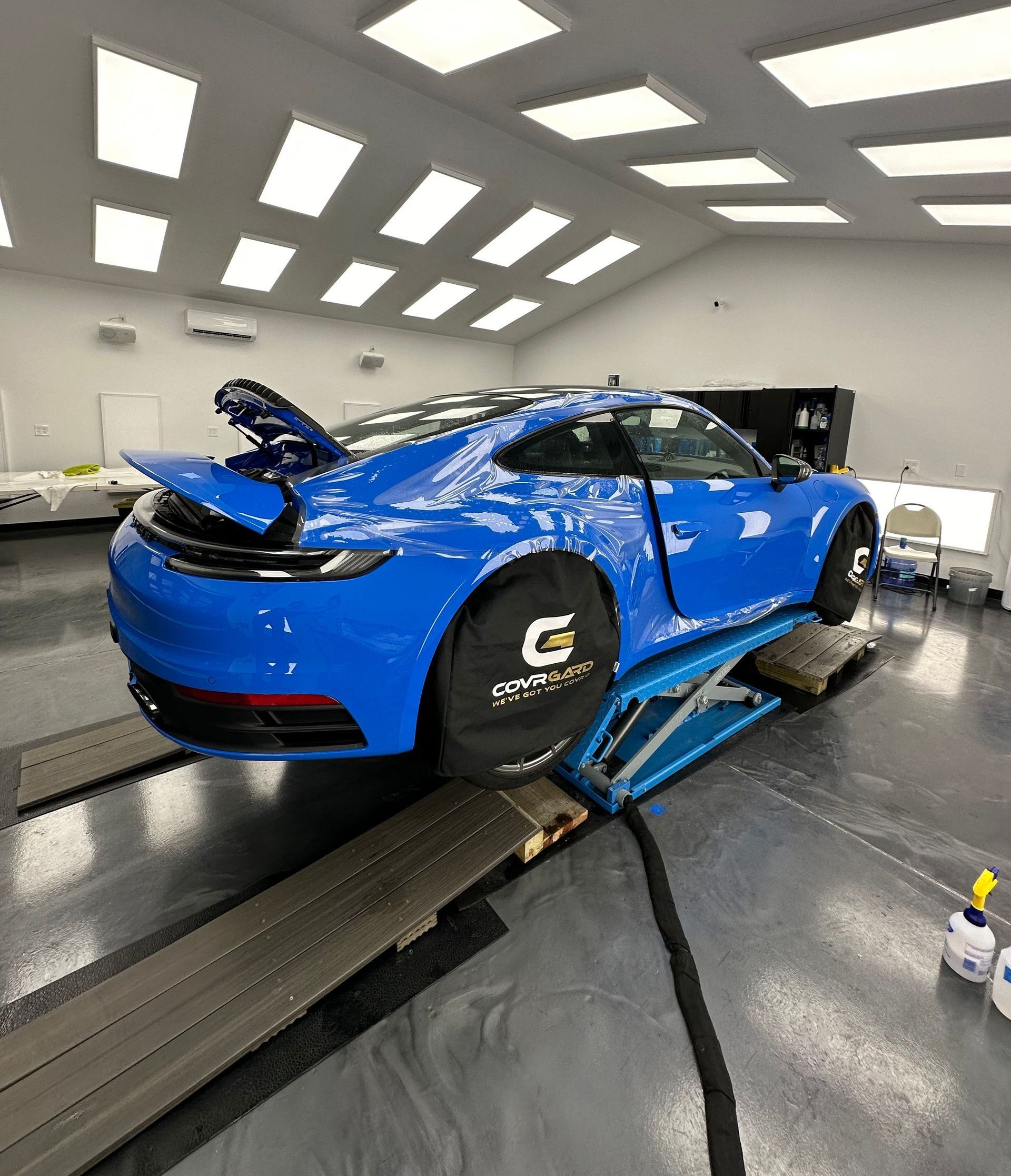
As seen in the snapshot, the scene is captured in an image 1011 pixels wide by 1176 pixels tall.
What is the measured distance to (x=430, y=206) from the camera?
5.84 metres

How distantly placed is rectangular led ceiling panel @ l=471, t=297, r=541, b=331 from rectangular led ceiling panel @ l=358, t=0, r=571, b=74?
5071 mm

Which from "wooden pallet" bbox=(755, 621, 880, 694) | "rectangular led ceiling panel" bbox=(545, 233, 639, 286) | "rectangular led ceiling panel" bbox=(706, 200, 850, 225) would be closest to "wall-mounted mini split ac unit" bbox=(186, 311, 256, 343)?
"rectangular led ceiling panel" bbox=(545, 233, 639, 286)

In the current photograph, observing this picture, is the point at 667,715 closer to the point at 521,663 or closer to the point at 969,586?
the point at 521,663

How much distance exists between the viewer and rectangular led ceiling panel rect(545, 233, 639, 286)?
7.19 meters

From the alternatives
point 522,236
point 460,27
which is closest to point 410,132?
point 460,27

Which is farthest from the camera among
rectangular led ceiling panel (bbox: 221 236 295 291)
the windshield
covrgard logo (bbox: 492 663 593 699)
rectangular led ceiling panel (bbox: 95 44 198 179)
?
rectangular led ceiling panel (bbox: 221 236 295 291)

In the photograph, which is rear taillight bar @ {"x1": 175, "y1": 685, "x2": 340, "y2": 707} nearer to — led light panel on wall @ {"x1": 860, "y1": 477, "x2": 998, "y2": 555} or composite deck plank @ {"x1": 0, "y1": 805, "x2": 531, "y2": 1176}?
composite deck plank @ {"x1": 0, "y1": 805, "x2": 531, "y2": 1176}

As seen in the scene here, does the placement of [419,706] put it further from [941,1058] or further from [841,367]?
[841,367]

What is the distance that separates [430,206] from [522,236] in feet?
4.25

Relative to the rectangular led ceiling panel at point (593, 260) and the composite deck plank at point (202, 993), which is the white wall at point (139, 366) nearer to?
the rectangular led ceiling panel at point (593, 260)

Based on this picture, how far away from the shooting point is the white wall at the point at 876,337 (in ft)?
18.1

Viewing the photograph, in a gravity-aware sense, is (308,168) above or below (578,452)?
above

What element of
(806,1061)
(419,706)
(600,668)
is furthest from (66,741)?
(806,1061)

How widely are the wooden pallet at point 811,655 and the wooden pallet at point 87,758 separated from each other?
3.00 metres
